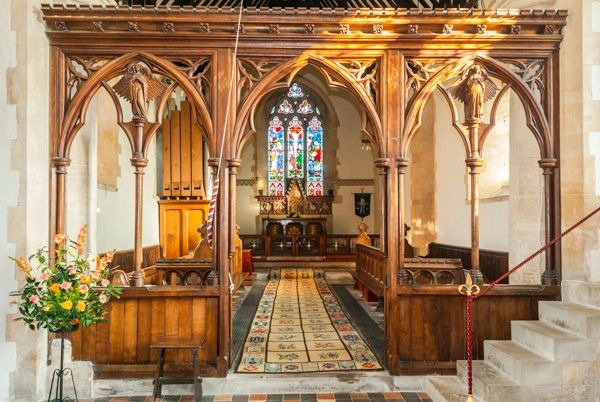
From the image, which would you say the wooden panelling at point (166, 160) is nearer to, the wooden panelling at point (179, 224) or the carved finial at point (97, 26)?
the wooden panelling at point (179, 224)

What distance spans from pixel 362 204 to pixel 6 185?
40.8ft

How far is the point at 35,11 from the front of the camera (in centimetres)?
380

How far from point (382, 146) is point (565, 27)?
1.89 m

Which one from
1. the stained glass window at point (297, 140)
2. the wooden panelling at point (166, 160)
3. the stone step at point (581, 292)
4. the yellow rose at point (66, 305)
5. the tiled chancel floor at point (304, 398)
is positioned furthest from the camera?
the stained glass window at point (297, 140)

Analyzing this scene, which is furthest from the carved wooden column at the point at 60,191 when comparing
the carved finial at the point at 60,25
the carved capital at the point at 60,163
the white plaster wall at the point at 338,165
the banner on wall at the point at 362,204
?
the banner on wall at the point at 362,204

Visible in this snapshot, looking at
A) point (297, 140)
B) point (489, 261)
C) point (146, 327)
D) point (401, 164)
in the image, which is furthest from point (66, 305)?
point (297, 140)

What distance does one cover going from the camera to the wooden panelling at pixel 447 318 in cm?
402

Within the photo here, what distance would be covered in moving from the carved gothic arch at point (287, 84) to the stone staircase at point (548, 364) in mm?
1886

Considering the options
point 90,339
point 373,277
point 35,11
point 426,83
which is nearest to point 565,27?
→ point 426,83

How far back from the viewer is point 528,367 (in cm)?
325

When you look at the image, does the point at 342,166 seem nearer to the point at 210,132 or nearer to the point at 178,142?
the point at 178,142

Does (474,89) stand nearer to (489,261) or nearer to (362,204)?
(489,261)

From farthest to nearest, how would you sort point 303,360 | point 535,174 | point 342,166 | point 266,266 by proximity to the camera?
point 342,166 → point 266,266 → point 535,174 → point 303,360

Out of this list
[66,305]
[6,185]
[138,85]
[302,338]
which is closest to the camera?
[66,305]
